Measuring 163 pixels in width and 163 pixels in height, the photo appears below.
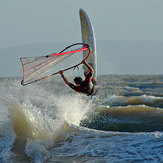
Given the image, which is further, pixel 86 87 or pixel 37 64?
pixel 37 64

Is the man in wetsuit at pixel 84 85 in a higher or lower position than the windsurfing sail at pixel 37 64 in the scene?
lower

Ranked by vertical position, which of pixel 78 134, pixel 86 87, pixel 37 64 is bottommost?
pixel 78 134

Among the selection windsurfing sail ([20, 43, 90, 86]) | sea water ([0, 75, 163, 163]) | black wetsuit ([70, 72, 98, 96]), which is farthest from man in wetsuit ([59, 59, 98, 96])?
sea water ([0, 75, 163, 163])

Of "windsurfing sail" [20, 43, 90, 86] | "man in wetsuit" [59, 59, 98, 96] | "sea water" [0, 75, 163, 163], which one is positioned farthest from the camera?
"windsurfing sail" [20, 43, 90, 86]

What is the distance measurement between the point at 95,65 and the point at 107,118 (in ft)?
7.69

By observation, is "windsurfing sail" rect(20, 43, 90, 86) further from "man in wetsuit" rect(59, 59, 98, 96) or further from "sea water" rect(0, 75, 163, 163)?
"sea water" rect(0, 75, 163, 163)

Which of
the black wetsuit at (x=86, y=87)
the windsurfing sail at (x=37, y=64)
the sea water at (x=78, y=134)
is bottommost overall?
the sea water at (x=78, y=134)

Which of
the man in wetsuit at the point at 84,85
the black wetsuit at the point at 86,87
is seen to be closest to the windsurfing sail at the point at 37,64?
the man in wetsuit at the point at 84,85

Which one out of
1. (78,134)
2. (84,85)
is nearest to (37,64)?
(84,85)

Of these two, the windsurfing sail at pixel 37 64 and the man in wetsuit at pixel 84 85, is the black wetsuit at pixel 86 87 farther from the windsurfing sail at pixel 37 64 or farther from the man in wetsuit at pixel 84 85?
the windsurfing sail at pixel 37 64

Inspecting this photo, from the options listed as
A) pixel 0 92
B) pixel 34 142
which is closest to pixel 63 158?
pixel 34 142

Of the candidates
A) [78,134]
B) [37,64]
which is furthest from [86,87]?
[37,64]

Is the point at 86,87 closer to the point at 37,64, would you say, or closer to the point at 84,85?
the point at 84,85

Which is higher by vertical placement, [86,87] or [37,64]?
[37,64]
